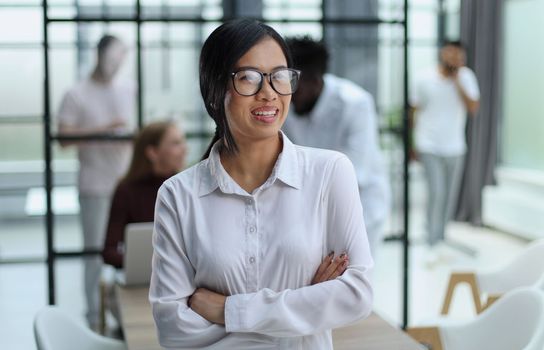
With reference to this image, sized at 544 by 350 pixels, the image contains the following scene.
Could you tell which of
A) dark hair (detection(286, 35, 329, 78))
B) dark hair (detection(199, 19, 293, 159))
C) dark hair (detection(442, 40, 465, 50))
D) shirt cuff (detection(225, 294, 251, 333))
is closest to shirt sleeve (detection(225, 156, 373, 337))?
shirt cuff (detection(225, 294, 251, 333))

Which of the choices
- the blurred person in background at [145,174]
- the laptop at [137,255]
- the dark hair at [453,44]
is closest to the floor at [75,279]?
the blurred person in background at [145,174]

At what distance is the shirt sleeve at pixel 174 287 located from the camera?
2121mm

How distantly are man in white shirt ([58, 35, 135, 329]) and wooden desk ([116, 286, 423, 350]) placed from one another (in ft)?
6.10

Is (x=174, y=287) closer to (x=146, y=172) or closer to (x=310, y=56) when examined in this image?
(x=310, y=56)

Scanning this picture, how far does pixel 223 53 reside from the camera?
2076 mm

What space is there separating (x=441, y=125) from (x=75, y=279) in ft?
11.6

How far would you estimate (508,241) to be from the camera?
8.62m

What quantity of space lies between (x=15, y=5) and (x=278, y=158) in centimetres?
350

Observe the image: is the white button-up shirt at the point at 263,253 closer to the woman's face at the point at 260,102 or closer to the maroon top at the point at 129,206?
the woman's face at the point at 260,102

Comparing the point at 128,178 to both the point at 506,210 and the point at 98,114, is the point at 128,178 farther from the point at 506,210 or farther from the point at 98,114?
the point at 506,210

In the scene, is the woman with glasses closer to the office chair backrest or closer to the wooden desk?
the wooden desk

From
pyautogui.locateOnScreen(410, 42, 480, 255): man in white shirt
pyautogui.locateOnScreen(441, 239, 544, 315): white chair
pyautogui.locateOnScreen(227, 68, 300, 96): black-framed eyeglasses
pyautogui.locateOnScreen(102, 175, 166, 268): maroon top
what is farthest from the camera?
pyautogui.locateOnScreen(410, 42, 480, 255): man in white shirt

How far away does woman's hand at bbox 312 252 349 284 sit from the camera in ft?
6.86

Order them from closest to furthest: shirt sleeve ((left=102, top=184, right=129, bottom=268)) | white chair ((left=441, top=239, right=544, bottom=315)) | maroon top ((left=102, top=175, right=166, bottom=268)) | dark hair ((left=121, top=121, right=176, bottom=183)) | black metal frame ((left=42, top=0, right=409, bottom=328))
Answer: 1. white chair ((left=441, top=239, right=544, bottom=315))
2. shirt sleeve ((left=102, top=184, right=129, bottom=268))
3. maroon top ((left=102, top=175, right=166, bottom=268))
4. dark hair ((left=121, top=121, right=176, bottom=183))
5. black metal frame ((left=42, top=0, right=409, bottom=328))
